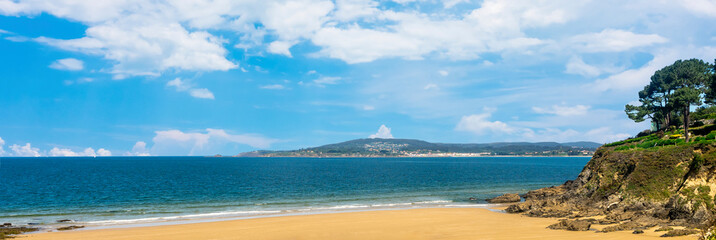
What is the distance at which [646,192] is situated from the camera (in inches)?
1183

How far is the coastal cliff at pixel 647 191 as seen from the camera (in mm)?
24656

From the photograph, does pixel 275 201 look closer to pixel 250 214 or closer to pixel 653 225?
pixel 250 214

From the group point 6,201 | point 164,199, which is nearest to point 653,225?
point 164,199

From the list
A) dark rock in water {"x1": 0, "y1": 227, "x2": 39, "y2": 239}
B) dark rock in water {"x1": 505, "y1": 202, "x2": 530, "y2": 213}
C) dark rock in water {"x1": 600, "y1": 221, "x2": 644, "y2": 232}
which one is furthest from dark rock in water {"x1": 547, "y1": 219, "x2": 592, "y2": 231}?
dark rock in water {"x1": 0, "y1": 227, "x2": 39, "y2": 239}

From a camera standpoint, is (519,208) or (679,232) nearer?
(679,232)

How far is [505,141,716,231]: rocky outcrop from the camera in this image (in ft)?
80.8

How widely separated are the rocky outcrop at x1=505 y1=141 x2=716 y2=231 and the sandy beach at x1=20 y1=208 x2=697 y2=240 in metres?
2.22

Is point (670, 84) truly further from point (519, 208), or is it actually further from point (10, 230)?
point (10, 230)

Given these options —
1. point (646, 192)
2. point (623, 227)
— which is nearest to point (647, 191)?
point (646, 192)

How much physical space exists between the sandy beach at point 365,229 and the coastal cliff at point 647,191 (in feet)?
9.37

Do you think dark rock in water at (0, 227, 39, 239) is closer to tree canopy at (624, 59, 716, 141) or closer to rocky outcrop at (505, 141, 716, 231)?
rocky outcrop at (505, 141, 716, 231)

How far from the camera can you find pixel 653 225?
2372cm

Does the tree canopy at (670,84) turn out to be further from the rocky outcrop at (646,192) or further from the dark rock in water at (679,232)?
the dark rock in water at (679,232)

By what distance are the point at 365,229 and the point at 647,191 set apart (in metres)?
22.6
